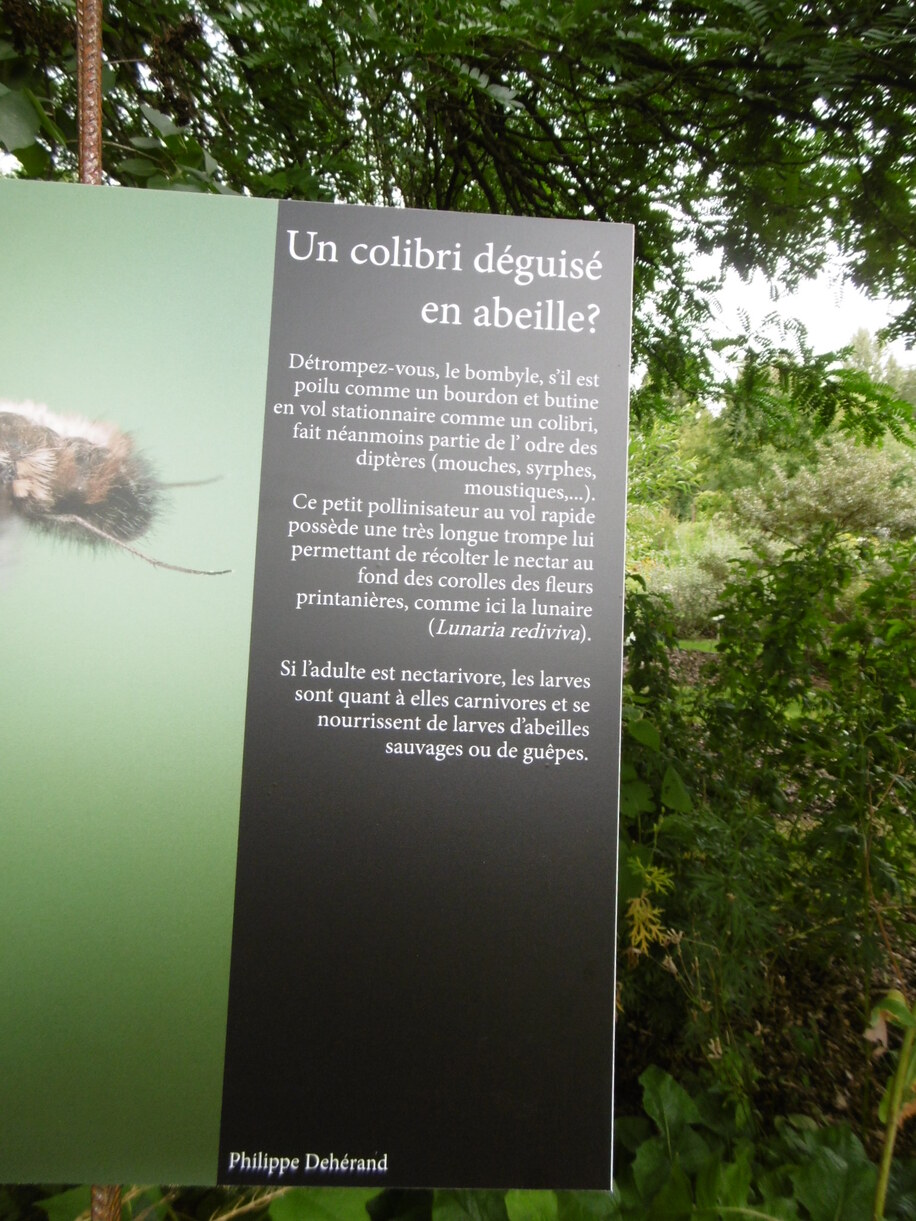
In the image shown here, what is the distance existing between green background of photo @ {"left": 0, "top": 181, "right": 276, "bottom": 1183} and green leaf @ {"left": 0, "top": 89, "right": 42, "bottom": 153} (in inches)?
11.9

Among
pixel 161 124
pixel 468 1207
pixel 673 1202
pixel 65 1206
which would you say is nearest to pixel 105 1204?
pixel 65 1206

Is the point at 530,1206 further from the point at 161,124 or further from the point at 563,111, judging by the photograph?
the point at 563,111

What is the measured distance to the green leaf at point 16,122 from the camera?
121 centimetres

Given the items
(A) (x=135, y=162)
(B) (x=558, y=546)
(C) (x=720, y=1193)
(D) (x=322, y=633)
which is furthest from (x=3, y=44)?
(C) (x=720, y=1193)

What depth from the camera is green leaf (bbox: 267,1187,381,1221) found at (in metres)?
1.04

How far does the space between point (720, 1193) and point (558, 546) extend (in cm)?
115

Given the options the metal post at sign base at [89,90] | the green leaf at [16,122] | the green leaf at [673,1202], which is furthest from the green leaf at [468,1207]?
the green leaf at [16,122]

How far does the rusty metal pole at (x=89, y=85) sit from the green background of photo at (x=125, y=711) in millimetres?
119

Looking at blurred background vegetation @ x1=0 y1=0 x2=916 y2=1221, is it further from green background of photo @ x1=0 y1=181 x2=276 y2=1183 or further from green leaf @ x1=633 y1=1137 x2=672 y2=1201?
green background of photo @ x1=0 y1=181 x2=276 y2=1183

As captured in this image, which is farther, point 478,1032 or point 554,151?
point 554,151

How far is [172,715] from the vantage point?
38.9 inches

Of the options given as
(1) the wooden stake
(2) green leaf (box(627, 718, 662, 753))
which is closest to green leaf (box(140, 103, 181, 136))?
(2) green leaf (box(627, 718, 662, 753))

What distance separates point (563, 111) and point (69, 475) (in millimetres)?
1893

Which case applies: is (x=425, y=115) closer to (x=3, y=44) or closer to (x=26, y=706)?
(x=3, y=44)
